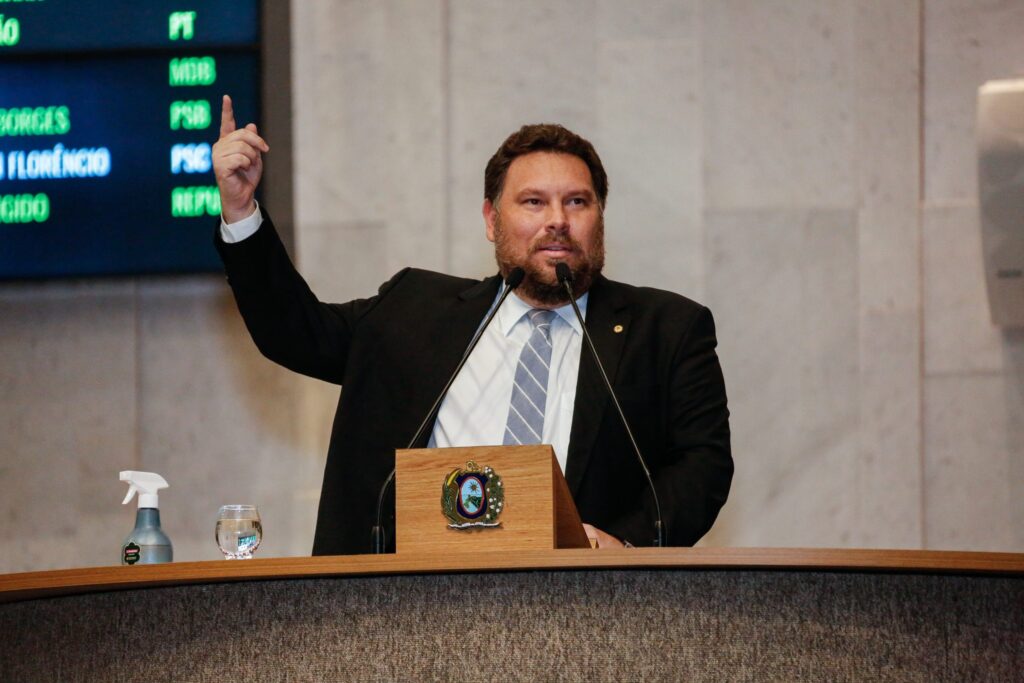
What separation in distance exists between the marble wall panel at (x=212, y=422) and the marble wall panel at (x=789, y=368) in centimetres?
125

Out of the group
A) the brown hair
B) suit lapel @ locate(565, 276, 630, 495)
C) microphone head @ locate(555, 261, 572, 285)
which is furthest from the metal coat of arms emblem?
the brown hair

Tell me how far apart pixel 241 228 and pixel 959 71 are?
2.12m

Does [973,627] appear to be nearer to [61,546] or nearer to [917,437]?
[917,437]

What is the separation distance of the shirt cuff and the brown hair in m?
0.66

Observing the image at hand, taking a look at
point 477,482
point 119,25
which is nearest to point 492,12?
point 119,25

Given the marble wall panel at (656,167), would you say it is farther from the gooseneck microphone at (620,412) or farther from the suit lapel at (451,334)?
the gooseneck microphone at (620,412)

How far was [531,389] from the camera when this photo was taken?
2.99 metres

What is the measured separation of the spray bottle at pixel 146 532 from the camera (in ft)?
8.21

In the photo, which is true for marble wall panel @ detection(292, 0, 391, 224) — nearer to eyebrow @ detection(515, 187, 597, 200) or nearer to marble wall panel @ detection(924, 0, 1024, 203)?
eyebrow @ detection(515, 187, 597, 200)

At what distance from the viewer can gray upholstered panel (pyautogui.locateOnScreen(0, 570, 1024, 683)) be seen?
1.94 meters

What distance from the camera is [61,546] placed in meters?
4.06

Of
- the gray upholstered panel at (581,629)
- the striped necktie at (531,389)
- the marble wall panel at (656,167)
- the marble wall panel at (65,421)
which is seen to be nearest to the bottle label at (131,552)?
the gray upholstered panel at (581,629)

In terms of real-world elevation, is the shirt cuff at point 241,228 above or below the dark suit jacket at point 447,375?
above

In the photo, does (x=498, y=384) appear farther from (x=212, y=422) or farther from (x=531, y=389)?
(x=212, y=422)
